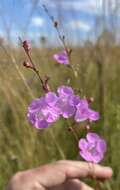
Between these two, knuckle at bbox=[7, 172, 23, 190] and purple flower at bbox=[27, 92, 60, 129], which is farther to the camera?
knuckle at bbox=[7, 172, 23, 190]

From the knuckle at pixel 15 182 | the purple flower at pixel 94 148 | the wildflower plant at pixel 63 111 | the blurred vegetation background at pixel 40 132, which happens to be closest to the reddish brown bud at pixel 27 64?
the wildflower plant at pixel 63 111

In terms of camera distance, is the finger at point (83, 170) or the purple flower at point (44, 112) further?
the finger at point (83, 170)

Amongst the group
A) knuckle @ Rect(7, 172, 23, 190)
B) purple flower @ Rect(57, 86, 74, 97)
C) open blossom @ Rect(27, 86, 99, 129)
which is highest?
purple flower @ Rect(57, 86, 74, 97)

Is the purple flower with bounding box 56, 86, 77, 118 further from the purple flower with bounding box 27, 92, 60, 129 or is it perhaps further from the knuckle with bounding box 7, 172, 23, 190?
the knuckle with bounding box 7, 172, 23, 190

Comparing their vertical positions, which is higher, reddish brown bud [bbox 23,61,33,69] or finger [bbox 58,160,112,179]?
reddish brown bud [bbox 23,61,33,69]

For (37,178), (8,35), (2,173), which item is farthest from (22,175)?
(8,35)

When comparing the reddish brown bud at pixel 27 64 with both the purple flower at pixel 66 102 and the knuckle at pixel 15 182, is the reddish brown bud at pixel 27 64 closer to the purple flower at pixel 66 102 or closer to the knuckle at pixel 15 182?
the purple flower at pixel 66 102

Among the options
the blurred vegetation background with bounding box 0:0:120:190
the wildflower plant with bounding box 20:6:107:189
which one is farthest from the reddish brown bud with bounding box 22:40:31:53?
the blurred vegetation background with bounding box 0:0:120:190
